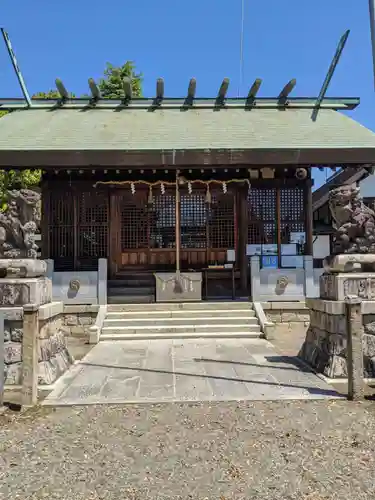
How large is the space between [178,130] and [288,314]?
650 centimetres

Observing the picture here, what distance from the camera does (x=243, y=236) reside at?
12.6m

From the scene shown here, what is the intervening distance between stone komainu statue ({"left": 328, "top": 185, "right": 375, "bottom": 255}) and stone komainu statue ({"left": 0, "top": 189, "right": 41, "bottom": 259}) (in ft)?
15.2

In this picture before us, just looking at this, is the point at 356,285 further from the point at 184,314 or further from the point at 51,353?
the point at 184,314

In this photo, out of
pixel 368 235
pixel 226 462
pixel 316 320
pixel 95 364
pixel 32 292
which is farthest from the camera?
pixel 95 364

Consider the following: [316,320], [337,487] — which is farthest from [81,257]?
[337,487]

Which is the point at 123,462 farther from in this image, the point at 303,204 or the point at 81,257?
the point at 303,204

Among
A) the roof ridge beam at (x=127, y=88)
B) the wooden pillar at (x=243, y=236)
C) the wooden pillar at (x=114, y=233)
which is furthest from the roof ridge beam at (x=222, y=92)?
the wooden pillar at (x=114, y=233)

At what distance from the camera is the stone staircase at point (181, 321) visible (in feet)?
30.8

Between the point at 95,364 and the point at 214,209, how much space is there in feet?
23.8

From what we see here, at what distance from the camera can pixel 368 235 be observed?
5926 mm

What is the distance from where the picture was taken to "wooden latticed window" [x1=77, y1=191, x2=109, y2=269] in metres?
12.5

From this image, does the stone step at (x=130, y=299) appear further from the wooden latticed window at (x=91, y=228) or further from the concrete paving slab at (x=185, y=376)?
the concrete paving slab at (x=185, y=376)

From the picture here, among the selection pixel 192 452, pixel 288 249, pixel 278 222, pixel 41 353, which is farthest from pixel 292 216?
pixel 192 452

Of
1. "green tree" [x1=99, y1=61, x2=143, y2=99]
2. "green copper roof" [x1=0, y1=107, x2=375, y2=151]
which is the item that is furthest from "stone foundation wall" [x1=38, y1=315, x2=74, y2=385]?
"green tree" [x1=99, y1=61, x2=143, y2=99]
